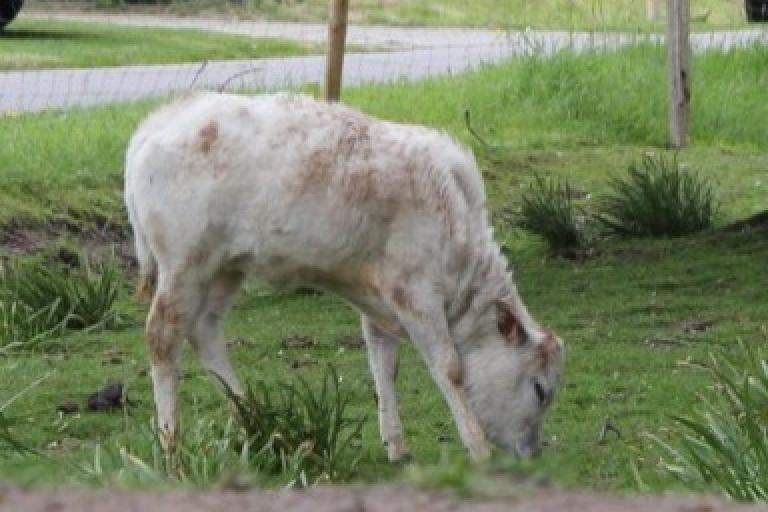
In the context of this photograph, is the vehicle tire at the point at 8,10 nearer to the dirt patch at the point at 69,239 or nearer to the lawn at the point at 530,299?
the lawn at the point at 530,299

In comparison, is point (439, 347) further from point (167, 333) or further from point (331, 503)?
point (331, 503)

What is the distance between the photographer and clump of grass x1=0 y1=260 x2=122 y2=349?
11039 millimetres

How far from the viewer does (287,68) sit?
2338cm

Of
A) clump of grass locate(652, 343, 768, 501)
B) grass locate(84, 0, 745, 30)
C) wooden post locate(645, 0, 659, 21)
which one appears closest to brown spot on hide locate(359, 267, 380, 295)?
clump of grass locate(652, 343, 768, 501)

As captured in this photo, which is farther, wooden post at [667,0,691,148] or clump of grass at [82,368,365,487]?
wooden post at [667,0,691,148]

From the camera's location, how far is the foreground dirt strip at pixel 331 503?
419cm

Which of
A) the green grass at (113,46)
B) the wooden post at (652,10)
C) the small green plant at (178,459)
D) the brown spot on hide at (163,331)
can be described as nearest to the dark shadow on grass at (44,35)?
the green grass at (113,46)

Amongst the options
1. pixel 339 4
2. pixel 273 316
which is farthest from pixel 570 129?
pixel 273 316

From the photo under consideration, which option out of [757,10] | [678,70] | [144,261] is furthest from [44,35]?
[144,261]

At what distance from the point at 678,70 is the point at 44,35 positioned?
1192 cm

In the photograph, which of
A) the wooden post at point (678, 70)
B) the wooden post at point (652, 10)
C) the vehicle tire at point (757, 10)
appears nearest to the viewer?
the wooden post at point (678, 70)

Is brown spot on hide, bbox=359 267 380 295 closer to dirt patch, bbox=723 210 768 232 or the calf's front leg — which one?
the calf's front leg

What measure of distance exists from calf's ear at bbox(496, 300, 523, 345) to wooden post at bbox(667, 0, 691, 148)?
10.3 m

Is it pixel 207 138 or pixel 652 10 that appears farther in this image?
pixel 652 10
